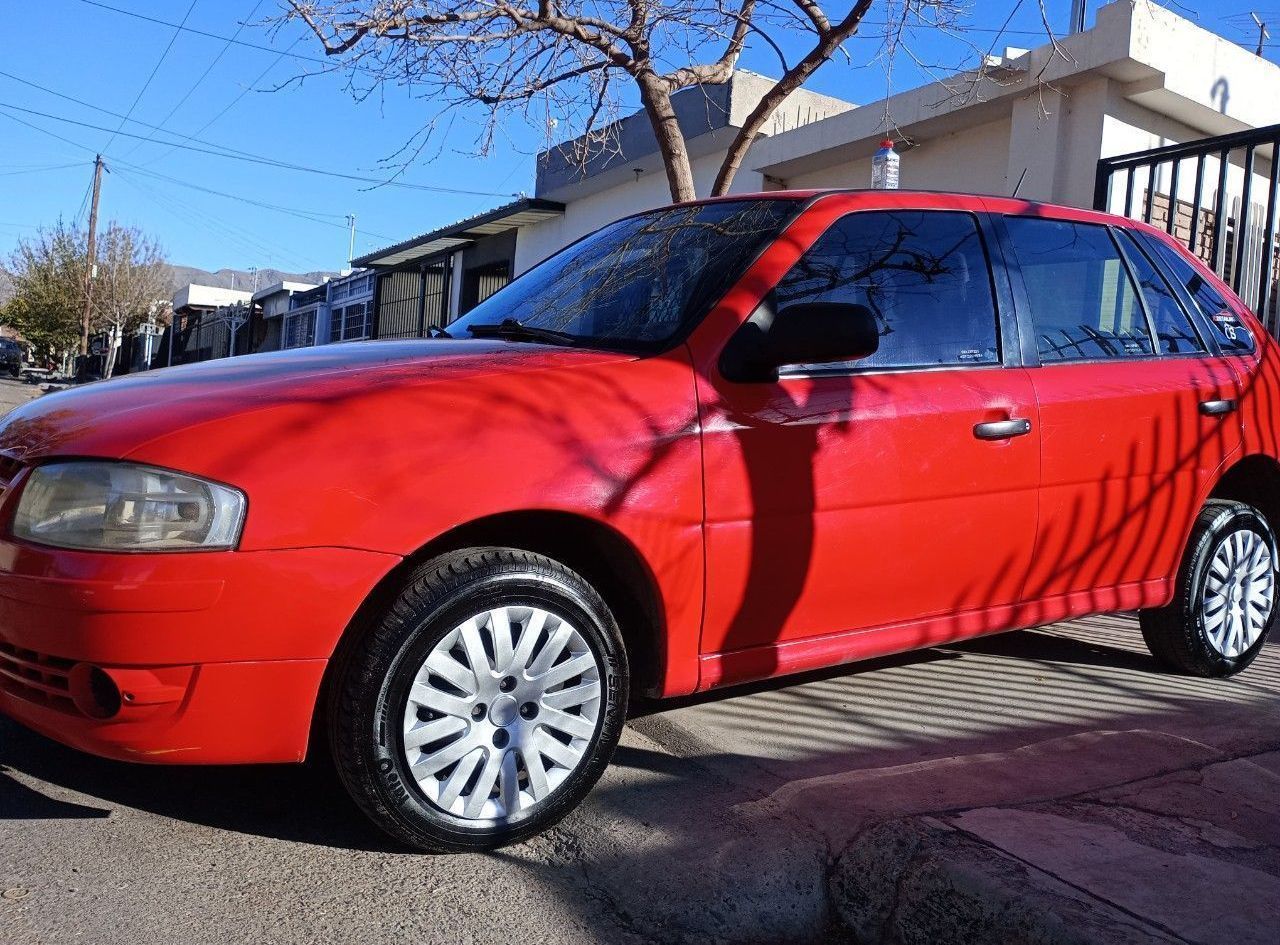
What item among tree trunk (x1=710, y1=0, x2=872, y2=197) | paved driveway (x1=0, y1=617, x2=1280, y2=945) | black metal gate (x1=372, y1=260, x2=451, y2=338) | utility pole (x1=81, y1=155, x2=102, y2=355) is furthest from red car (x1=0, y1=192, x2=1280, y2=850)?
utility pole (x1=81, y1=155, x2=102, y2=355)

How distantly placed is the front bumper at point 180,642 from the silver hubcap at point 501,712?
264 millimetres

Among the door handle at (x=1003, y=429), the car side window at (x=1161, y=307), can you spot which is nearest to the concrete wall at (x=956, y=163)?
the car side window at (x=1161, y=307)

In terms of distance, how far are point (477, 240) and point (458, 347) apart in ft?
60.7

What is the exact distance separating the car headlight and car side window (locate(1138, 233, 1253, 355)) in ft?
12.2

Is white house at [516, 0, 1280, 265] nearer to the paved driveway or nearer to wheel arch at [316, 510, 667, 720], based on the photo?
the paved driveway

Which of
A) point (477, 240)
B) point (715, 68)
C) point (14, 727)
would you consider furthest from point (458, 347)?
point (477, 240)

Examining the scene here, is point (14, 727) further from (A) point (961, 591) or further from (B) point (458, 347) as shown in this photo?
(A) point (961, 591)

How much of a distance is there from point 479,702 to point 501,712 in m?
0.07

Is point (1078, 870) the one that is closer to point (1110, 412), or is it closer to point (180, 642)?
point (1110, 412)

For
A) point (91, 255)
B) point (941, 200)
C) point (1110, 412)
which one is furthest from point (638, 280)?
point (91, 255)

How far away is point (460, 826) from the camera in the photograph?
9.18 ft

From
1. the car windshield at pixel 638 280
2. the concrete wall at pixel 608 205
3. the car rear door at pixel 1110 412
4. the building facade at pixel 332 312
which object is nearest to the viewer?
the car windshield at pixel 638 280

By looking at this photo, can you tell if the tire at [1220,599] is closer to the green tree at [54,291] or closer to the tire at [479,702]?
the tire at [479,702]

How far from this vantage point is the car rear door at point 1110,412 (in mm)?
3918
